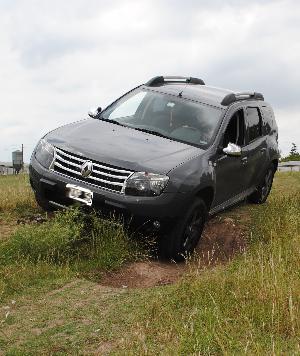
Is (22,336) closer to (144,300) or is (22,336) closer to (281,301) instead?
(144,300)

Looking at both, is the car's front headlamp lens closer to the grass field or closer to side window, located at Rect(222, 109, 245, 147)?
the grass field

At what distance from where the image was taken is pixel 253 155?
9.51 metres

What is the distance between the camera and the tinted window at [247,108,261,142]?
9438mm

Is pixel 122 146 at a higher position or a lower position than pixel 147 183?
higher

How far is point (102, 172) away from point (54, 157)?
2.62ft

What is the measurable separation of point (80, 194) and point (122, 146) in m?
0.78

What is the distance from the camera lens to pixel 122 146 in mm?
7203

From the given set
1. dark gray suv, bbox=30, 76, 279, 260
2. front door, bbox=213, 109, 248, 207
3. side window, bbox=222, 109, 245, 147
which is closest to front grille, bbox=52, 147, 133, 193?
dark gray suv, bbox=30, 76, 279, 260

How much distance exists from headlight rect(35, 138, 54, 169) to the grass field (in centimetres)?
71

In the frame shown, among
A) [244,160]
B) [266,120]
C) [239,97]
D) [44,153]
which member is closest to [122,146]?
[44,153]

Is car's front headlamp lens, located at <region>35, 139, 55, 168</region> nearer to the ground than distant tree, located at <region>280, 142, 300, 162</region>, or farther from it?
farther from it

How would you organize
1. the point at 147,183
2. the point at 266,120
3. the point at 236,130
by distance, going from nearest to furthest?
the point at 147,183, the point at 236,130, the point at 266,120

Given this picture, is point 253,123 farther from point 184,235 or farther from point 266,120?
point 184,235

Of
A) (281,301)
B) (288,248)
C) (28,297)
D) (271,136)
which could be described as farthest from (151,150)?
(271,136)
